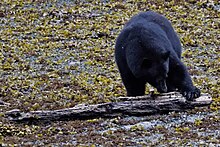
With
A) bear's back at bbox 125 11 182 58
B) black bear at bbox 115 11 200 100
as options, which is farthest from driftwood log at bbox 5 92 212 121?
bear's back at bbox 125 11 182 58

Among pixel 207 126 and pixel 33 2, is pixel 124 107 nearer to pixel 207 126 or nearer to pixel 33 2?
pixel 207 126

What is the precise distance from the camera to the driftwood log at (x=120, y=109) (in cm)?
1002

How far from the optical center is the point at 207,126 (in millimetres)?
10172

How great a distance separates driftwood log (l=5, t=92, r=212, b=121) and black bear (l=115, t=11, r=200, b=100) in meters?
0.22

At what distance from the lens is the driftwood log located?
10.0 m

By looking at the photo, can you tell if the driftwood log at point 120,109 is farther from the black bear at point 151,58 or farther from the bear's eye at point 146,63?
the bear's eye at point 146,63

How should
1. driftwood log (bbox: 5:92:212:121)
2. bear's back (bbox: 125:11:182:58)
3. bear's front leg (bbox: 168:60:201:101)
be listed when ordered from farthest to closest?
bear's back (bbox: 125:11:182:58) < bear's front leg (bbox: 168:60:201:101) < driftwood log (bbox: 5:92:212:121)

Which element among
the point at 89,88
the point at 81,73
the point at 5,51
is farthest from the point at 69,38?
the point at 89,88

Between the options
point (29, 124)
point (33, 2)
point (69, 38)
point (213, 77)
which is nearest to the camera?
point (29, 124)

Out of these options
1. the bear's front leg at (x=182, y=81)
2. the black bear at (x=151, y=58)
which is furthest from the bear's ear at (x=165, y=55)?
the bear's front leg at (x=182, y=81)

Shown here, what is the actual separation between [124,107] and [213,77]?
435cm

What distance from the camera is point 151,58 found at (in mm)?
10102

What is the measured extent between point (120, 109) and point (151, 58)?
959 mm

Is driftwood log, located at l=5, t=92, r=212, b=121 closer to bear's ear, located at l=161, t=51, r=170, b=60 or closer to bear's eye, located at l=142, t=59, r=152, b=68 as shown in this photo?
bear's eye, located at l=142, t=59, r=152, b=68
